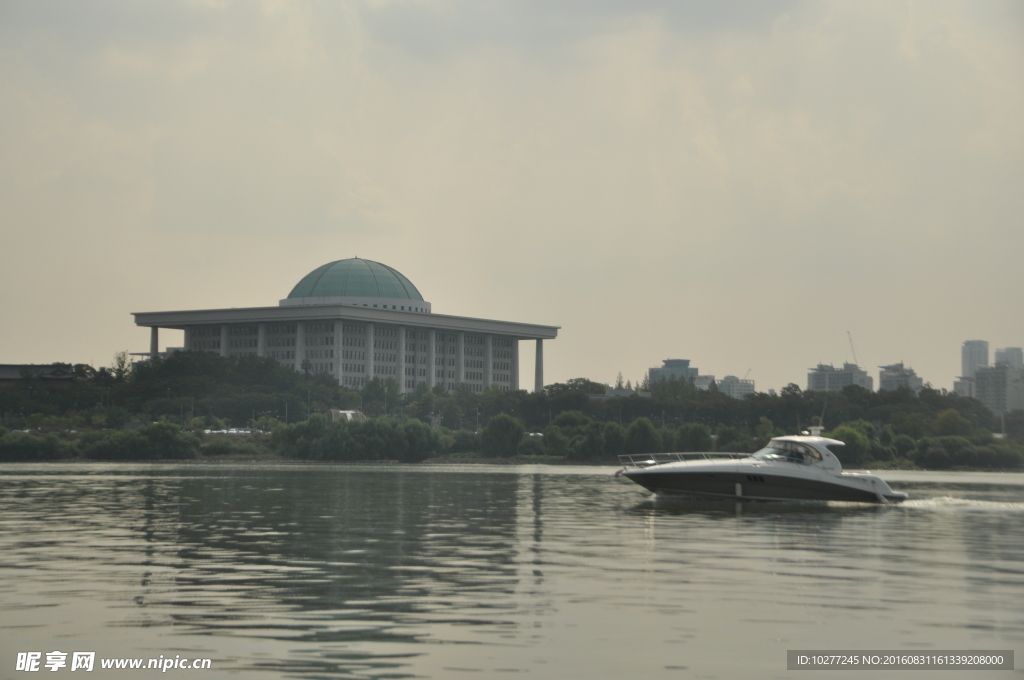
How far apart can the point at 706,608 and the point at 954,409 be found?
555 ft

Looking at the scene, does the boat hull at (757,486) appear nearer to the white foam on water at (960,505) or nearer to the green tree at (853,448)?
the white foam on water at (960,505)

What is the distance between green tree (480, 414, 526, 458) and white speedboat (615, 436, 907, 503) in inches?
4636

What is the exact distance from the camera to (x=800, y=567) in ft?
101

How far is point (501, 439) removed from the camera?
582 feet

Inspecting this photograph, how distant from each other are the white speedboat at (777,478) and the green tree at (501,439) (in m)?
118

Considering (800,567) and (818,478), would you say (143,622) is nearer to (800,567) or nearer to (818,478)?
(800,567)

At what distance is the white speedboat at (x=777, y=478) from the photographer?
58000 mm

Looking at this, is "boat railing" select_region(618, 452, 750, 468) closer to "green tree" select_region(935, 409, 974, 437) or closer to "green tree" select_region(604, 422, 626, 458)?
"green tree" select_region(604, 422, 626, 458)

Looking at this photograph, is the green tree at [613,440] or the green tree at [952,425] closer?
the green tree at [613,440]

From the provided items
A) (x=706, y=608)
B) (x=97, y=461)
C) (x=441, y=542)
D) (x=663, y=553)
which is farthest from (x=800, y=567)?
(x=97, y=461)

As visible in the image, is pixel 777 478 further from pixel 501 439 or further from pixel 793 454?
pixel 501 439

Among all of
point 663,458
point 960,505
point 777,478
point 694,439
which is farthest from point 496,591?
point 694,439

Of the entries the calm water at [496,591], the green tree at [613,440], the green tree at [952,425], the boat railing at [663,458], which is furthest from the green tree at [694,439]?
the calm water at [496,591]

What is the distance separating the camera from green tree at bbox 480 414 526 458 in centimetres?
17712
